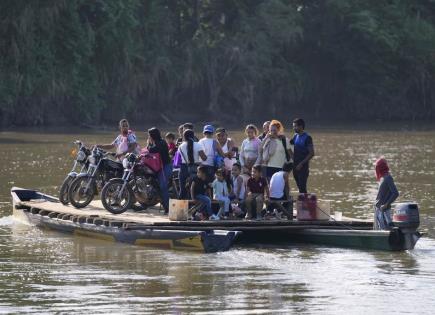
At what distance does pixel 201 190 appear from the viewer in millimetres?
20531

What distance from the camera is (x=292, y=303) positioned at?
15.6 metres

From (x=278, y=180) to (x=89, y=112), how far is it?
38.5 meters

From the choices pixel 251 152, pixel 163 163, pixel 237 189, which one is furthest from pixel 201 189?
pixel 163 163

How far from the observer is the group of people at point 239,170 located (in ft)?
67.5

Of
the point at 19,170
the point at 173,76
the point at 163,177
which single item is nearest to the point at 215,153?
the point at 163,177

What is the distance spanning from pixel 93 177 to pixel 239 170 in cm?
249

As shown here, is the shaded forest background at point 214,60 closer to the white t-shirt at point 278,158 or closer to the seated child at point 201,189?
the white t-shirt at point 278,158

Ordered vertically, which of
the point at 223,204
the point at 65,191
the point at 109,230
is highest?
the point at 65,191

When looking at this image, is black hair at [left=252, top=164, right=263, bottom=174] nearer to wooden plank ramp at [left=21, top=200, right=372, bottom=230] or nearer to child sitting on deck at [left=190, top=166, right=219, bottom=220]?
child sitting on deck at [left=190, top=166, right=219, bottom=220]

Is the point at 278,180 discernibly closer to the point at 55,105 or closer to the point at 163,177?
the point at 163,177

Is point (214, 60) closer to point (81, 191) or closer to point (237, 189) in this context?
point (81, 191)

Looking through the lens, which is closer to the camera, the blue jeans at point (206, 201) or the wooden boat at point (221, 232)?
the wooden boat at point (221, 232)

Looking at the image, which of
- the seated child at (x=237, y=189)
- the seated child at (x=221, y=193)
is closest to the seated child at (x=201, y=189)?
the seated child at (x=221, y=193)

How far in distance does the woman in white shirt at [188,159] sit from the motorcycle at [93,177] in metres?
1.34
